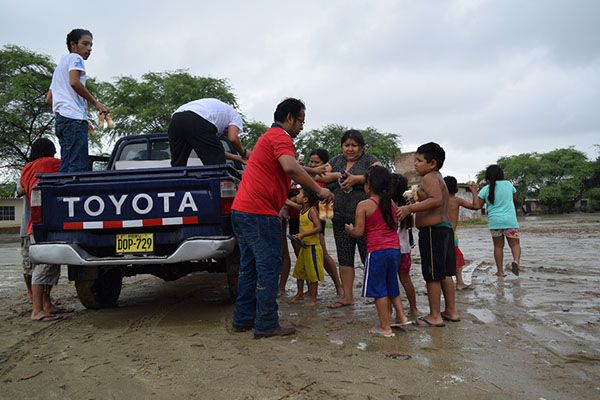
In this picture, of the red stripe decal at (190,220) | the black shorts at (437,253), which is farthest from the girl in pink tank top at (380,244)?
the red stripe decal at (190,220)

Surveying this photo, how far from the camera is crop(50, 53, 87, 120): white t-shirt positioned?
425 cm

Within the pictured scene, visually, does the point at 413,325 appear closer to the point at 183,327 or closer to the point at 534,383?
the point at 534,383

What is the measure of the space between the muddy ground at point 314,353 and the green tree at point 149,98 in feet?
72.0

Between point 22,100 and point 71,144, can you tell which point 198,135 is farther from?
point 22,100

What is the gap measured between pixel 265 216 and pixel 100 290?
234cm

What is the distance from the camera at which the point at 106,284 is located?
177 inches

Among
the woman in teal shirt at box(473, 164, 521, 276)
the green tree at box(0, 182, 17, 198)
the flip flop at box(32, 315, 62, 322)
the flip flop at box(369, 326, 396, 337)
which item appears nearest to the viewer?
the flip flop at box(369, 326, 396, 337)

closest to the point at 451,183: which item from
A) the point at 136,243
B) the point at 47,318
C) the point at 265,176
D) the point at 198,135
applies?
the point at 265,176

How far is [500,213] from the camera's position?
5.82 m

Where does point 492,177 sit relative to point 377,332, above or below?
above

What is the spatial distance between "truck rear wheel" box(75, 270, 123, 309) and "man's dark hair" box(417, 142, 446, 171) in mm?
3329

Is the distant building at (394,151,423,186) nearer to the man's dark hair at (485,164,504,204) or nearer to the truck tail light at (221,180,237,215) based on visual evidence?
the man's dark hair at (485,164,504,204)

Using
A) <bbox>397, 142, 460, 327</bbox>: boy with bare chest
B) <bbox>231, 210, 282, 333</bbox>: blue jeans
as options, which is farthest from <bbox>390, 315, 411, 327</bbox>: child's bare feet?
<bbox>231, 210, 282, 333</bbox>: blue jeans

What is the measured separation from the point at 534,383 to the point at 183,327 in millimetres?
2693
